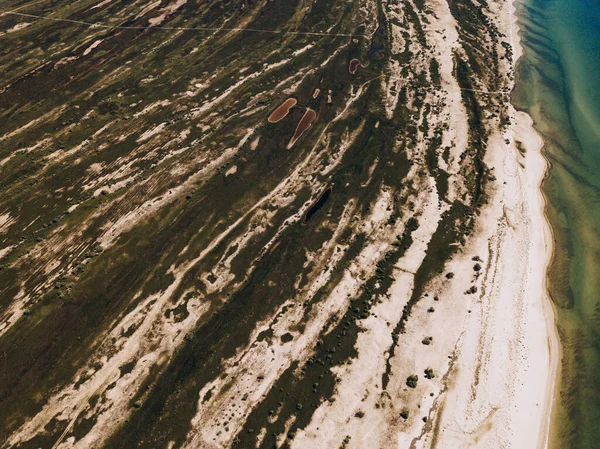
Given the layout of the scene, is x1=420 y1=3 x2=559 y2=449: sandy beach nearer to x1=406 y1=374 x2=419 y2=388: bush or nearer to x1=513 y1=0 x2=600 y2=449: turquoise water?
x1=513 y1=0 x2=600 y2=449: turquoise water

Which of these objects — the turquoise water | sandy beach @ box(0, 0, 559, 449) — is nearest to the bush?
→ sandy beach @ box(0, 0, 559, 449)

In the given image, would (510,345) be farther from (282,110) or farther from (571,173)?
(282,110)

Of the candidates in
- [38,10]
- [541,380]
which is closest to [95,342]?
[541,380]

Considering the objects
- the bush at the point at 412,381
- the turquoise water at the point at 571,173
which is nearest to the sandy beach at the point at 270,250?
the bush at the point at 412,381

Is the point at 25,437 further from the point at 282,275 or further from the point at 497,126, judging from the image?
the point at 497,126

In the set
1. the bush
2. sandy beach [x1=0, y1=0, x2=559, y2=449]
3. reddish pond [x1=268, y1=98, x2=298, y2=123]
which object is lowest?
the bush

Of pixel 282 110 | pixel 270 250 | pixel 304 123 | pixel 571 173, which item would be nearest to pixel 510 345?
pixel 270 250

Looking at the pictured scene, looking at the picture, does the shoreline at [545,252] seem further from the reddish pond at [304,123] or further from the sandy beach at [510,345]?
the reddish pond at [304,123]
